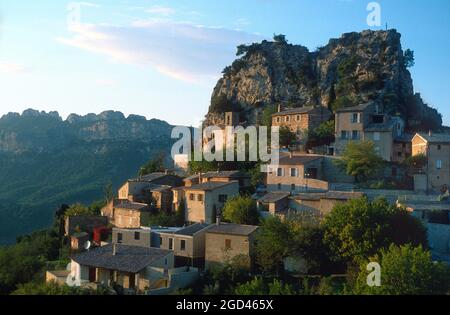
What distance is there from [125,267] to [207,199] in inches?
421

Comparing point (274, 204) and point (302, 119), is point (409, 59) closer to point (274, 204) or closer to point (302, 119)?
point (302, 119)

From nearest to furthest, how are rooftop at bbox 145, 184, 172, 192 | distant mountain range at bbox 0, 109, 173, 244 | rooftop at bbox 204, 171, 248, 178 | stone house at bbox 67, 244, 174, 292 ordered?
1. stone house at bbox 67, 244, 174, 292
2. rooftop at bbox 204, 171, 248, 178
3. rooftop at bbox 145, 184, 172, 192
4. distant mountain range at bbox 0, 109, 173, 244

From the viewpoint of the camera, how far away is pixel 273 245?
31.1 m

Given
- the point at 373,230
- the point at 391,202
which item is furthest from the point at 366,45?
the point at 373,230

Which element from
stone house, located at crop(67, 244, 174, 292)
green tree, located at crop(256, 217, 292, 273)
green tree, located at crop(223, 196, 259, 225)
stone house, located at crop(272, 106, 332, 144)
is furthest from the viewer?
stone house, located at crop(272, 106, 332, 144)

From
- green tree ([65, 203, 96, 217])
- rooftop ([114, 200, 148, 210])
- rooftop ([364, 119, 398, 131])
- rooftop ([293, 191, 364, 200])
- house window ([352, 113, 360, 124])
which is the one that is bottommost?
green tree ([65, 203, 96, 217])

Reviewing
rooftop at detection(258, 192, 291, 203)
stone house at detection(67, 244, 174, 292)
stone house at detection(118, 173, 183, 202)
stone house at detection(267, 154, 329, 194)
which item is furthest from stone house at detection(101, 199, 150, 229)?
stone house at detection(267, 154, 329, 194)

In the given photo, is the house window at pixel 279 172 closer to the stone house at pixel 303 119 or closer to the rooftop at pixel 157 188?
the rooftop at pixel 157 188

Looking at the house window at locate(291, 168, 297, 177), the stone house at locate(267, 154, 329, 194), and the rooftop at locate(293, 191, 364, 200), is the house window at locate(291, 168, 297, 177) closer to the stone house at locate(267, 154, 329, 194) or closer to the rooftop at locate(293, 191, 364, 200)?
the stone house at locate(267, 154, 329, 194)

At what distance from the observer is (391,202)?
36812mm

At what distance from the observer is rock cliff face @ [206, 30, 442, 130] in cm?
5709

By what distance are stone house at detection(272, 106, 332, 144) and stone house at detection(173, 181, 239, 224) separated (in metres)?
13.3
